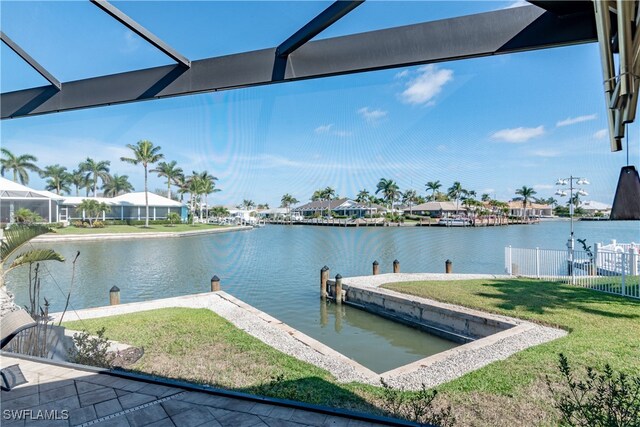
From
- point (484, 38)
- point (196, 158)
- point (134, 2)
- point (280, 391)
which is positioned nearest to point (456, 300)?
point (280, 391)

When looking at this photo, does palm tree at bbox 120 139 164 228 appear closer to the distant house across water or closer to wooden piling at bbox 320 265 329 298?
the distant house across water

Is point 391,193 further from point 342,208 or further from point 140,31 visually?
point 140,31

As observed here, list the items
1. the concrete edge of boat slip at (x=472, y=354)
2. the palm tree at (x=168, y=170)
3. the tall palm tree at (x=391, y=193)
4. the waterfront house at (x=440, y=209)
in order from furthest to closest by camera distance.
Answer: the tall palm tree at (x=391, y=193) → the waterfront house at (x=440, y=209) → the palm tree at (x=168, y=170) → the concrete edge of boat slip at (x=472, y=354)

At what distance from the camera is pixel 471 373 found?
9.83 ft

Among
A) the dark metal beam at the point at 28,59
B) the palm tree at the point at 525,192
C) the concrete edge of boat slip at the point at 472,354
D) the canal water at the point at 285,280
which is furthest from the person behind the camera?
the canal water at the point at 285,280

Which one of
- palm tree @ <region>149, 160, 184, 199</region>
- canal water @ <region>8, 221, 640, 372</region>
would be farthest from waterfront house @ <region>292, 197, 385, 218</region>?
palm tree @ <region>149, 160, 184, 199</region>

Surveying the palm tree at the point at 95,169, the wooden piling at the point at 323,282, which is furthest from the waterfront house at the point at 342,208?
the palm tree at the point at 95,169

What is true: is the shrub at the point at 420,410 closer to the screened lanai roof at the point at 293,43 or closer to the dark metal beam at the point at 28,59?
the screened lanai roof at the point at 293,43

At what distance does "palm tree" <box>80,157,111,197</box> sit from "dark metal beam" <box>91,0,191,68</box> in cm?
198

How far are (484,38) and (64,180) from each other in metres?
4.40

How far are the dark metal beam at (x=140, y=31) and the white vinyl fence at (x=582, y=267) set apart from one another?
7.26 meters

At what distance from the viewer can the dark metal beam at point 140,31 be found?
4.27 feet

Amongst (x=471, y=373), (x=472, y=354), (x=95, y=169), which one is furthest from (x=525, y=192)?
(x=95, y=169)

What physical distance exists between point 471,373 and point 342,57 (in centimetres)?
298
